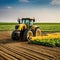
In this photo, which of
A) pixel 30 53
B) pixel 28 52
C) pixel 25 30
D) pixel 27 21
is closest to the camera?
pixel 30 53

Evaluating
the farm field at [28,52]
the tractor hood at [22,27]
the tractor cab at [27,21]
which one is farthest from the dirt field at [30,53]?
the tractor cab at [27,21]

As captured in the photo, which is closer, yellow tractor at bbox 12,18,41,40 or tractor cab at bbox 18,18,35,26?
yellow tractor at bbox 12,18,41,40

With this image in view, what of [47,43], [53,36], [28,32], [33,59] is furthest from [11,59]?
[53,36]

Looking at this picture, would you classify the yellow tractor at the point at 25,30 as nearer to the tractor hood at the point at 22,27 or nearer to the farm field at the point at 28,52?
the tractor hood at the point at 22,27

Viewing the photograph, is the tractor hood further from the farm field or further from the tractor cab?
the farm field

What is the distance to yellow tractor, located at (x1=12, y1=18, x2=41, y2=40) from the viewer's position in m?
17.2

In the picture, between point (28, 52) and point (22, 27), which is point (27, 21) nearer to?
point (22, 27)

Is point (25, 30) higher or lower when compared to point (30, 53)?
higher

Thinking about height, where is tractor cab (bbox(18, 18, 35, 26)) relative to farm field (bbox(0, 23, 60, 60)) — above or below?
above

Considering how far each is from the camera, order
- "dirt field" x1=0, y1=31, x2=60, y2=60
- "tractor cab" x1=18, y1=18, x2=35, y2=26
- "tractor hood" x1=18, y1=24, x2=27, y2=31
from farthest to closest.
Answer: "tractor cab" x1=18, y1=18, x2=35, y2=26, "tractor hood" x1=18, y1=24, x2=27, y2=31, "dirt field" x1=0, y1=31, x2=60, y2=60

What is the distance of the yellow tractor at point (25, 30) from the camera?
17188mm

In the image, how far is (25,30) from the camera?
17.5 metres

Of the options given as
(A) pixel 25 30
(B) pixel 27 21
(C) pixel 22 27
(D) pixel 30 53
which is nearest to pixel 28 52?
(D) pixel 30 53

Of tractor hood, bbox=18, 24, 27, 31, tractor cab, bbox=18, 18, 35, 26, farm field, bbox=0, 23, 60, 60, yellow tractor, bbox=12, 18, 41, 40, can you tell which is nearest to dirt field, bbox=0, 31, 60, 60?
farm field, bbox=0, 23, 60, 60
